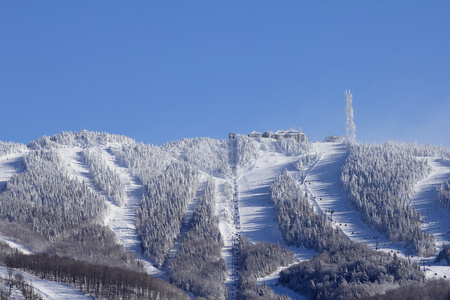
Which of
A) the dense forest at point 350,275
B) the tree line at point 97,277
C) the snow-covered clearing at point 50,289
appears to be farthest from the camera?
the tree line at point 97,277

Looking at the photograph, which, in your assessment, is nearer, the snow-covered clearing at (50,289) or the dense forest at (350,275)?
the dense forest at (350,275)

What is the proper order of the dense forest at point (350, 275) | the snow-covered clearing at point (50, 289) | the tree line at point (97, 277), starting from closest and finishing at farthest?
the dense forest at point (350, 275) < the snow-covered clearing at point (50, 289) < the tree line at point (97, 277)

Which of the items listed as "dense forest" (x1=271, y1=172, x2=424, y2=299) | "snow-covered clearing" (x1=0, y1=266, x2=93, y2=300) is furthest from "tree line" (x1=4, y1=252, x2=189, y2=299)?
"dense forest" (x1=271, y1=172, x2=424, y2=299)

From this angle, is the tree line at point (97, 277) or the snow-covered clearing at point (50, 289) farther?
the tree line at point (97, 277)

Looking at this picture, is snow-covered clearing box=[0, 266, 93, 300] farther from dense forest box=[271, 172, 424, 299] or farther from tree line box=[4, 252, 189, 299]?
dense forest box=[271, 172, 424, 299]

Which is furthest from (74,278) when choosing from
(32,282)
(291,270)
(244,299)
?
(291,270)

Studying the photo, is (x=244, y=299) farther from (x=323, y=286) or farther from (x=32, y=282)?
(x=32, y=282)

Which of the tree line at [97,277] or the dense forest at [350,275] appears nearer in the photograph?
the dense forest at [350,275]

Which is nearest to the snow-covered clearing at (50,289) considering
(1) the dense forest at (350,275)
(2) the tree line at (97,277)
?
(2) the tree line at (97,277)

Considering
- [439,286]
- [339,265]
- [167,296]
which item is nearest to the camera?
[439,286]

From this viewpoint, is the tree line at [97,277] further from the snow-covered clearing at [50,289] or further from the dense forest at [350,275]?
the dense forest at [350,275]
